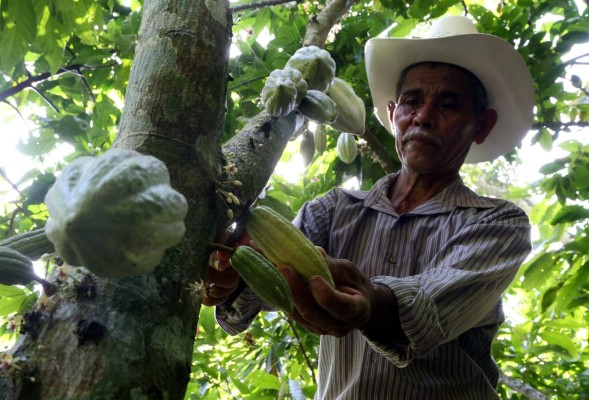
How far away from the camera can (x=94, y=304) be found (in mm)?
934

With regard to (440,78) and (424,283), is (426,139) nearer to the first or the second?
(440,78)

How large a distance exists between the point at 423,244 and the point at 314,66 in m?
0.68

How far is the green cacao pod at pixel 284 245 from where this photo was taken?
1291mm

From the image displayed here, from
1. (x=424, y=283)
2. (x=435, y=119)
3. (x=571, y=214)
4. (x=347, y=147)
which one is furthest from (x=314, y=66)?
(x=571, y=214)

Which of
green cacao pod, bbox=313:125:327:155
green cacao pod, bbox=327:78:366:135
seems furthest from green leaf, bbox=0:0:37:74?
green cacao pod, bbox=313:125:327:155

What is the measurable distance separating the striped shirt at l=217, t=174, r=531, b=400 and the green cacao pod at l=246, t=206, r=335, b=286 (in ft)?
0.89

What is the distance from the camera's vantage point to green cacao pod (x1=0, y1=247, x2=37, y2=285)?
3.50 feet

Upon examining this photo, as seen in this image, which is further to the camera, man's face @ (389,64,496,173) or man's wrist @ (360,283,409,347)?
man's face @ (389,64,496,173)

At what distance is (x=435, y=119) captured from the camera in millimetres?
2287

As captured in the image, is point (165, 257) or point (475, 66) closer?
point (165, 257)

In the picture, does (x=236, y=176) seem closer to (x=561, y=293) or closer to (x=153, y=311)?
(x=153, y=311)

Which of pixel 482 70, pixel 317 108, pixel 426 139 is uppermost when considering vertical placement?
pixel 482 70

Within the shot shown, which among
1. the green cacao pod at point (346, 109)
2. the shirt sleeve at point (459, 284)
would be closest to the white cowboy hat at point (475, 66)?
A: the green cacao pod at point (346, 109)

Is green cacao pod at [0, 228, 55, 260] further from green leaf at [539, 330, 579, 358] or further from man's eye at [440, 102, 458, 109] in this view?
green leaf at [539, 330, 579, 358]
